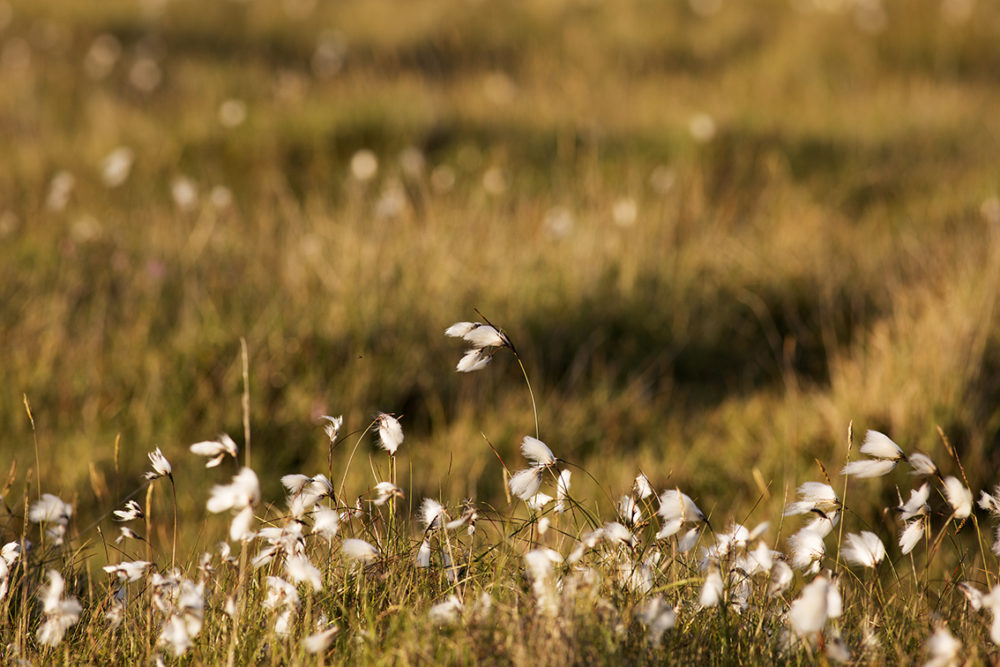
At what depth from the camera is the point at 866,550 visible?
5.78 ft

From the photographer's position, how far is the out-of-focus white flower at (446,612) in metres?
1.61

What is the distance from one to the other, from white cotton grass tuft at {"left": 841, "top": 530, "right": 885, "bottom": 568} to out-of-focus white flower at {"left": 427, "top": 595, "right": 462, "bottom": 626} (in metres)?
0.74

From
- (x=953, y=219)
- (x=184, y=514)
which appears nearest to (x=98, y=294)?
(x=184, y=514)

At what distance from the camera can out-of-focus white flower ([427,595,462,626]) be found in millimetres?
1614

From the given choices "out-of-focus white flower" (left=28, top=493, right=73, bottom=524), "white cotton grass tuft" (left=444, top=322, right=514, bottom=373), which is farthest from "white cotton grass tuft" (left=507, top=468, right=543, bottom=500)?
"out-of-focus white flower" (left=28, top=493, right=73, bottom=524)

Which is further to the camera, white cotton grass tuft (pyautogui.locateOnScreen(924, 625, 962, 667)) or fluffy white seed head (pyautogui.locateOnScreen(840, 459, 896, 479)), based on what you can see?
fluffy white seed head (pyautogui.locateOnScreen(840, 459, 896, 479))

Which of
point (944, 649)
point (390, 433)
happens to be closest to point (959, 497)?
point (944, 649)

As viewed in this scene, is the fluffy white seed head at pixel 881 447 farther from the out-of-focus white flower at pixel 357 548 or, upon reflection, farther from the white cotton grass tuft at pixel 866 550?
the out-of-focus white flower at pixel 357 548

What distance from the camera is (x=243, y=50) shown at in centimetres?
904

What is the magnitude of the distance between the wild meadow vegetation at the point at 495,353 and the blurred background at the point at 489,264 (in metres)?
0.02

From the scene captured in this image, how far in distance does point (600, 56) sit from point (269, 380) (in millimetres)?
6376

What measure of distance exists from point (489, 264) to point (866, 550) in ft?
9.21

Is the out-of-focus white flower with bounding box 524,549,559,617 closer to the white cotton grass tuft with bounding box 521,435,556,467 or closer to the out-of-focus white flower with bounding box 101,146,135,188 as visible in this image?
the white cotton grass tuft with bounding box 521,435,556,467

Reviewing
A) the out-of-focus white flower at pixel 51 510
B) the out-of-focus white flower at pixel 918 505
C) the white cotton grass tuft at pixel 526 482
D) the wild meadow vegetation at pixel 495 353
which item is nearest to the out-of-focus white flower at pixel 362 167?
the wild meadow vegetation at pixel 495 353
